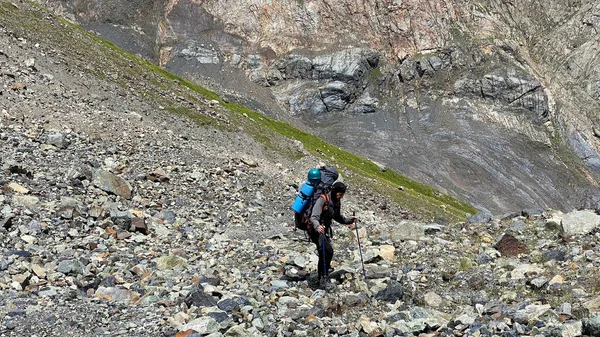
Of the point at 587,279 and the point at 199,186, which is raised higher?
the point at 587,279

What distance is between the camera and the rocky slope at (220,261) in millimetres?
10352

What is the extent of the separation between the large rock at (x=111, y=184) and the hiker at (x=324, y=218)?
1183cm

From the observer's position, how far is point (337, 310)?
36.8 ft

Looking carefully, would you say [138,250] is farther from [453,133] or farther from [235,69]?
[235,69]

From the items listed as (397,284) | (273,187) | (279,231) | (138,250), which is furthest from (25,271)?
(273,187)

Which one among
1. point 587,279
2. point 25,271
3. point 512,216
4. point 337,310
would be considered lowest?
point 25,271

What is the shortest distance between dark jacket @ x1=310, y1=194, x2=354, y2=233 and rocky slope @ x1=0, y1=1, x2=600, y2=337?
153 cm

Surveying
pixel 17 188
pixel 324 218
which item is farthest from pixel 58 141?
pixel 324 218

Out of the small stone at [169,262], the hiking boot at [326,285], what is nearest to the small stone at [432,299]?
the hiking boot at [326,285]

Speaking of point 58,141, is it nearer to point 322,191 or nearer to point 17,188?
point 17,188

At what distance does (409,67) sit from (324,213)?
161m

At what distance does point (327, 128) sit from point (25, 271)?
141041 mm

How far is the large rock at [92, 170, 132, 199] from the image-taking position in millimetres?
21906

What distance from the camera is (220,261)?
1584cm
